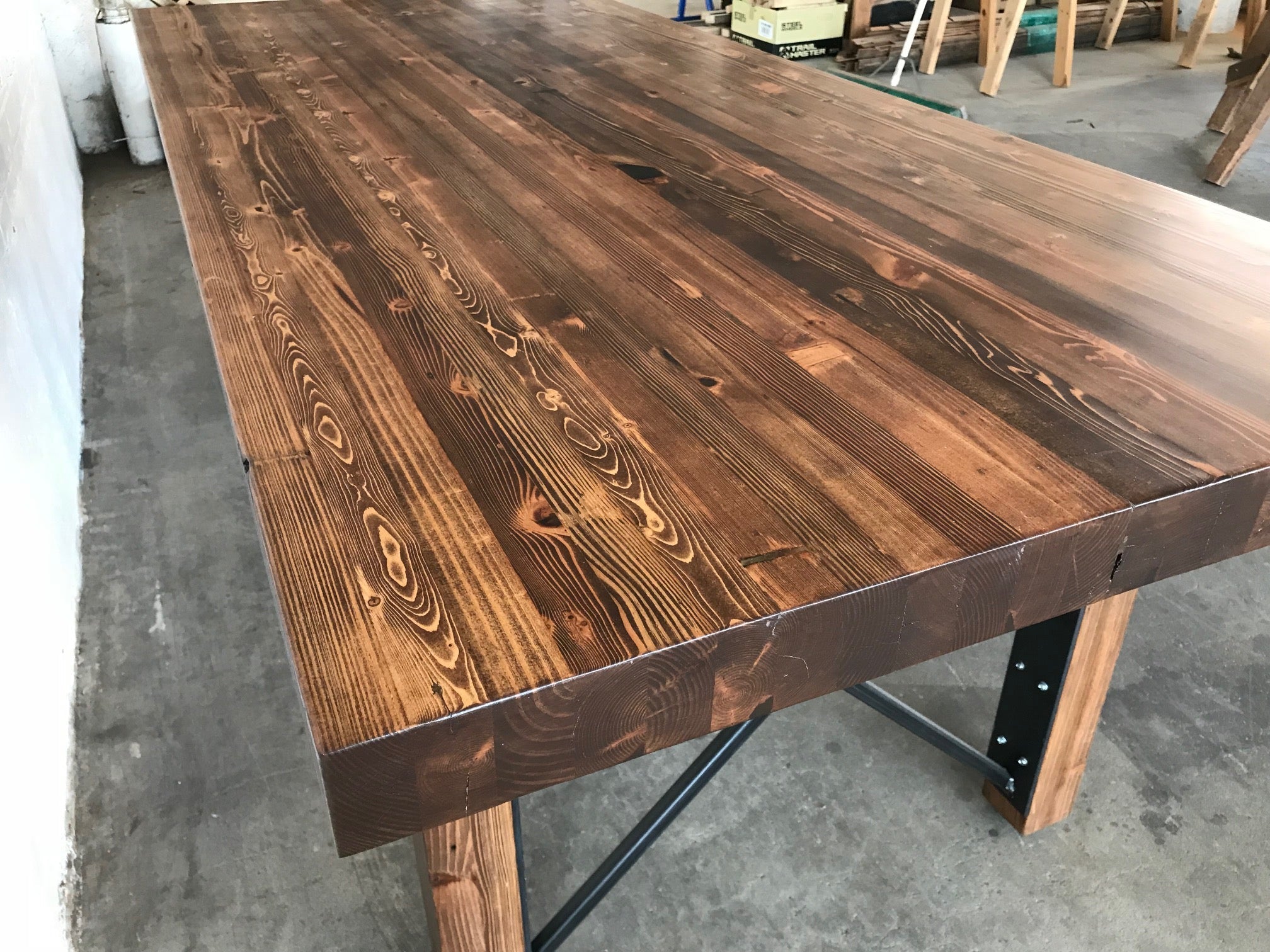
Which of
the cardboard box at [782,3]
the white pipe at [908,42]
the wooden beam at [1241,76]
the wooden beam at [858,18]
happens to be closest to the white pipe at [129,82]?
the cardboard box at [782,3]

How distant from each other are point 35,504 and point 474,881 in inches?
45.0

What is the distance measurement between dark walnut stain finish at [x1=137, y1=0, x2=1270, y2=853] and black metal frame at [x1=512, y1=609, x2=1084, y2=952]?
1.08ft

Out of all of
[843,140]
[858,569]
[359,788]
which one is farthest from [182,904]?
[843,140]

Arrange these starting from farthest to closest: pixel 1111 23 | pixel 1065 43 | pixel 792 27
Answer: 1. pixel 1111 23
2. pixel 792 27
3. pixel 1065 43

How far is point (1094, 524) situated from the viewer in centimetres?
64

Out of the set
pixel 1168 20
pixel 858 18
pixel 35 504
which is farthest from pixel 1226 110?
pixel 35 504

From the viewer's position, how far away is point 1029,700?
118 centimetres

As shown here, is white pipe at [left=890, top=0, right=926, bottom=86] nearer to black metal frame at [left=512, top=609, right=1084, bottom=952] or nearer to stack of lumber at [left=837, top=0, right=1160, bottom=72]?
stack of lumber at [left=837, top=0, right=1160, bottom=72]

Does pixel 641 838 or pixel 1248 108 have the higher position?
pixel 1248 108

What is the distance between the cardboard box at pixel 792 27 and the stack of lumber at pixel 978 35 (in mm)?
120

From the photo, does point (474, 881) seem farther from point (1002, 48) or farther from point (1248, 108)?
point (1002, 48)

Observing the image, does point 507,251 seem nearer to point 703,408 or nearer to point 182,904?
point 703,408

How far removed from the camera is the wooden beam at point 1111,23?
5145 millimetres

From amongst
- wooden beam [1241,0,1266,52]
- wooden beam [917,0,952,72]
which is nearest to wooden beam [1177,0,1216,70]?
wooden beam [1241,0,1266,52]
